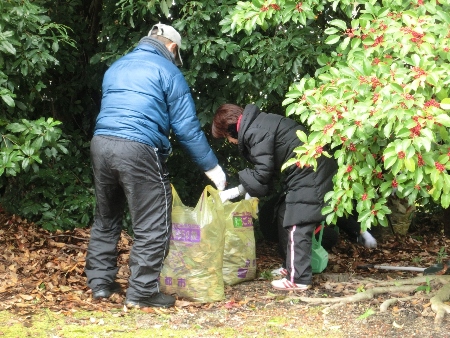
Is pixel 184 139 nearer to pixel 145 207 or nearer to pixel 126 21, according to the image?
pixel 145 207

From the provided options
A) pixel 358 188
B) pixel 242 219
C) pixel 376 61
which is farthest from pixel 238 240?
pixel 376 61

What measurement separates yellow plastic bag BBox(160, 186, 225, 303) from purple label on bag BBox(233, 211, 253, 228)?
455 mm

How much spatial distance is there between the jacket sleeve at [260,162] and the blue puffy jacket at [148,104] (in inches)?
17.6

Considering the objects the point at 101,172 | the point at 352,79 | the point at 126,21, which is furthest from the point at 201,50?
the point at 352,79

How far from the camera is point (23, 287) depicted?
4914mm

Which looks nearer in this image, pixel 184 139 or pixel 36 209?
pixel 184 139

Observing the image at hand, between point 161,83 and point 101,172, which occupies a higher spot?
point 161,83

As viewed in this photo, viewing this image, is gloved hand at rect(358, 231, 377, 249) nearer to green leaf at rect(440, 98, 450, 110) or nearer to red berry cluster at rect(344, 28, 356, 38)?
red berry cluster at rect(344, 28, 356, 38)

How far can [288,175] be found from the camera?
16.6 feet

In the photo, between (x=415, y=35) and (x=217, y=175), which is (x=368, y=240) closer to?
(x=217, y=175)

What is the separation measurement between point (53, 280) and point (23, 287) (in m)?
0.23

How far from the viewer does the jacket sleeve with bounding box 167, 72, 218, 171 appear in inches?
176

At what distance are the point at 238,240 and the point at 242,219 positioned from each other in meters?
0.17

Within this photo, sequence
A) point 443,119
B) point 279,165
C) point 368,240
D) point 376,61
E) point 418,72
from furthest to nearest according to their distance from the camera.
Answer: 1. point 368,240
2. point 279,165
3. point 376,61
4. point 418,72
5. point 443,119
